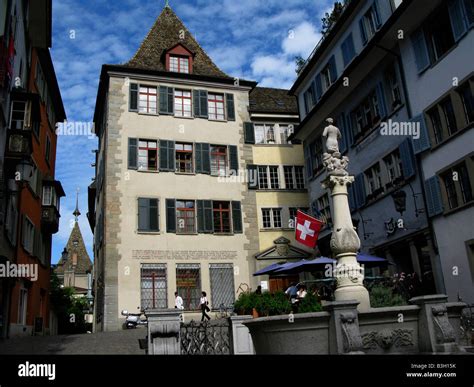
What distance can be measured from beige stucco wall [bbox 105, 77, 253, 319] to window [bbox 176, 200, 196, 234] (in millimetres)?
346

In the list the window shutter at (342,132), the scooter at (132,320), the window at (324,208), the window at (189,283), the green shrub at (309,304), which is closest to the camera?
the green shrub at (309,304)

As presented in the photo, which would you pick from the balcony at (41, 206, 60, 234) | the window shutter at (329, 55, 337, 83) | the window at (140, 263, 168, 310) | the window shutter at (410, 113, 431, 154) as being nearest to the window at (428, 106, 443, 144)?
the window shutter at (410, 113, 431, 154)

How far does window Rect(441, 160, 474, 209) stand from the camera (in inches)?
639

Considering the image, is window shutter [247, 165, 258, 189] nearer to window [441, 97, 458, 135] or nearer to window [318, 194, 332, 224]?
window [318, 194, 332, 224]

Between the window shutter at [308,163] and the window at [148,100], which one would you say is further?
the window shutter at [308,163]

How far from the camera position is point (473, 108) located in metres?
15.9

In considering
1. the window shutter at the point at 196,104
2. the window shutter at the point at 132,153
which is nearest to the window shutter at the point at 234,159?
the window shutter at the point at 196,104

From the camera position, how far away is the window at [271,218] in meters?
29.3

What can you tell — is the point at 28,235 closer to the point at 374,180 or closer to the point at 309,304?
the point at 374,180

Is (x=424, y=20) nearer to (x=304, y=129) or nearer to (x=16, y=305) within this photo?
(x=304, y=129)

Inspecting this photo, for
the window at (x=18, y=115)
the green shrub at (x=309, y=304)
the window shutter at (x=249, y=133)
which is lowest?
the green shrub at (x=309, y=304)

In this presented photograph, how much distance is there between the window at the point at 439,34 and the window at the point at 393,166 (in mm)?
4120

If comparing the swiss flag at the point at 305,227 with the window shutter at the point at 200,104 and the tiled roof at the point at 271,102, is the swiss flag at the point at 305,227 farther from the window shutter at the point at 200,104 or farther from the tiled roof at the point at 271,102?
the tiled roof at the point at 271,102
